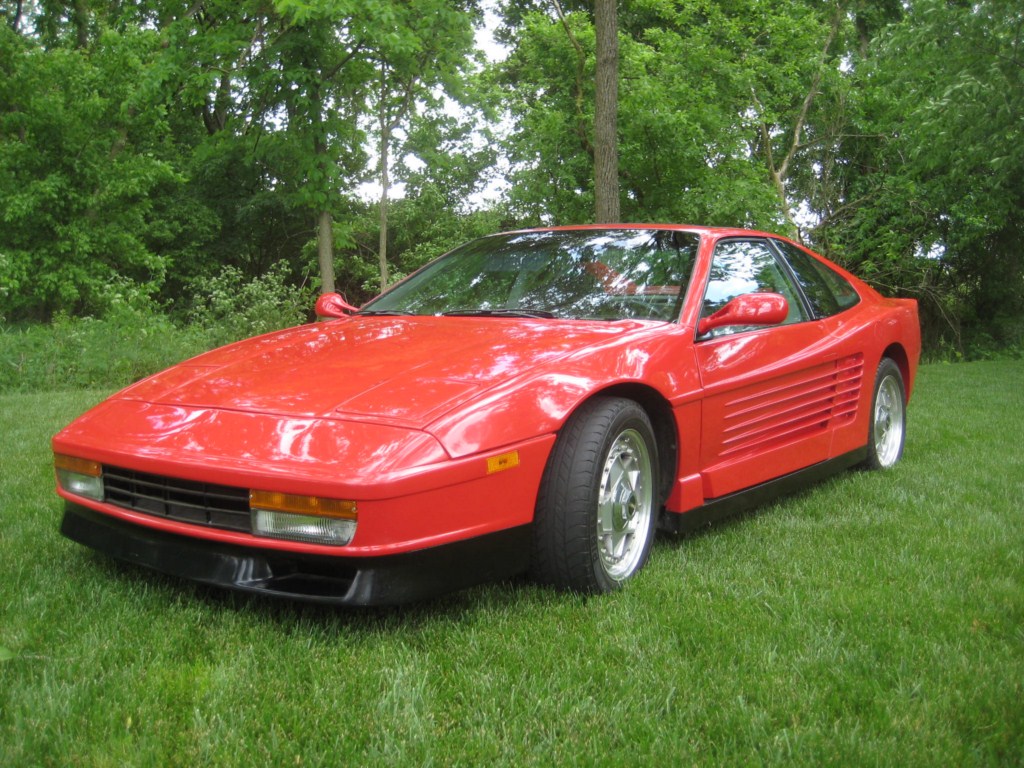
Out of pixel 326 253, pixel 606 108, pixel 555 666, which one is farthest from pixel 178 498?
pixel 326 253

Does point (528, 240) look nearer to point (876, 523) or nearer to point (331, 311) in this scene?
point (331, 311)

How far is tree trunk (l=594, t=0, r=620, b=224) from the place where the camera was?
9094 millimetres

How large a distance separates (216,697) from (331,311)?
241 centimetres

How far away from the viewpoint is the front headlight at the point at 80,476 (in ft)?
9.89

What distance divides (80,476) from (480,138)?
2344 centimetres

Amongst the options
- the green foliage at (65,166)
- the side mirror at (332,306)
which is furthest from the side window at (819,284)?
the green foliage at (65,166)


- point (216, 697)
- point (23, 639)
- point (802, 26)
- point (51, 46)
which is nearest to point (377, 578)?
point (216, 697)

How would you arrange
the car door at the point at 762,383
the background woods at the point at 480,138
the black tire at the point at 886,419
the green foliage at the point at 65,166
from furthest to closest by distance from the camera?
the green foliage at the point at 65,166 < the background woods at the point at 480,138 < the black tire at the point at 886,419 < the car door at the point at 762,383

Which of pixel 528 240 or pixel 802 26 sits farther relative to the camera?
pixel 802 26

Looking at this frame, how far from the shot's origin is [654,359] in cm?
339

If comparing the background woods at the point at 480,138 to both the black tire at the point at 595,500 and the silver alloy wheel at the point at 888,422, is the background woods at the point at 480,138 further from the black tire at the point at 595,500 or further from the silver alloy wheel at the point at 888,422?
the black tire at the point at 595,500

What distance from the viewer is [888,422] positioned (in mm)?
5363

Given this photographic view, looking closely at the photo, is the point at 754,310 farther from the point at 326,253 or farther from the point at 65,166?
the point at 65,166

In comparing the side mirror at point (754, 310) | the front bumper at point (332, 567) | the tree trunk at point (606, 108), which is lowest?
the front bumper at point (332, 567)
